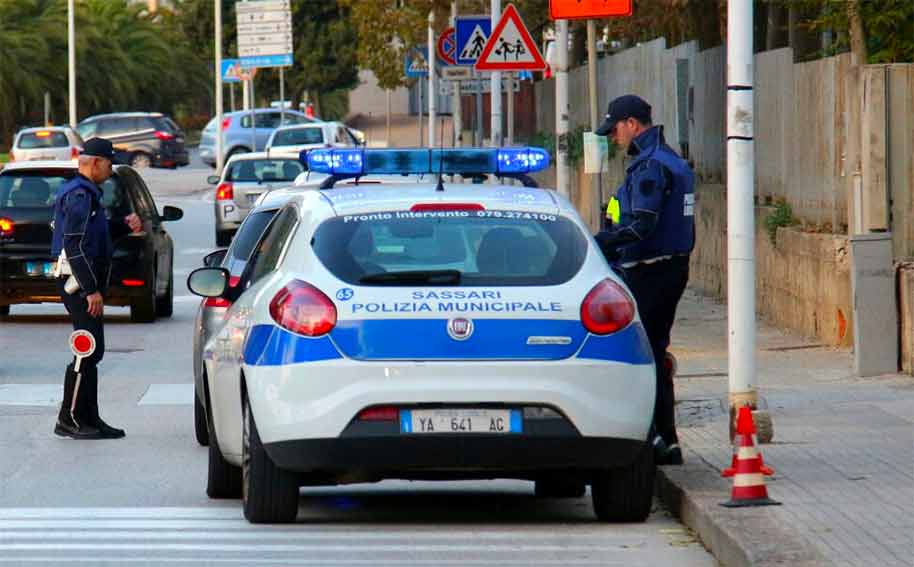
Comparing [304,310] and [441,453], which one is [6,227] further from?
[441,453]

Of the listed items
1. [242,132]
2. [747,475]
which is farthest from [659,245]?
[242,132]

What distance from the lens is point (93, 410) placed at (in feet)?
43.7

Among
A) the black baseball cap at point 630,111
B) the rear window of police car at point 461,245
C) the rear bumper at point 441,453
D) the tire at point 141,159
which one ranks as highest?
the tire at point 141,159

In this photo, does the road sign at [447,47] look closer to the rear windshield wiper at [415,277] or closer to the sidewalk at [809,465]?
the sidewalk at [809,465]

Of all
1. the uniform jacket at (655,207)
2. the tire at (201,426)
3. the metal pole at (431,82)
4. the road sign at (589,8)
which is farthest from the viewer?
the metal pole at (431,82)

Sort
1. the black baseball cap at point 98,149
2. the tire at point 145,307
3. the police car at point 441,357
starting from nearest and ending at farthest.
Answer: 1. the police car at point 441,357
2. the black baseball cap at point 98,149
3. the tire at point 145,307

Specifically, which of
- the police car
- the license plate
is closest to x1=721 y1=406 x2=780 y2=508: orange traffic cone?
the police car

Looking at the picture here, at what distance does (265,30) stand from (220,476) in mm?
63338

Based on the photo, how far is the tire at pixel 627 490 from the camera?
9.59 m

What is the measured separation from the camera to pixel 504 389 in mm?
9070

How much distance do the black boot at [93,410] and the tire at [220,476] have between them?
276cm

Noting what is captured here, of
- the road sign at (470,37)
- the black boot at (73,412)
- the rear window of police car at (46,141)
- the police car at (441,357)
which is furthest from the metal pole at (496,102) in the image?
the rear window of police car at (46,141)

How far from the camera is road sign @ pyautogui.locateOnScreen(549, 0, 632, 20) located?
15.4m

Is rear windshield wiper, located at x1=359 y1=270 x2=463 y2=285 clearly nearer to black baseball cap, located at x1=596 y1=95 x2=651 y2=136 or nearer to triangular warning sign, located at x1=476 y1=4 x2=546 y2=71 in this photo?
black baseball cap, located at x1=596 y1=95 x2=651 y2=136
